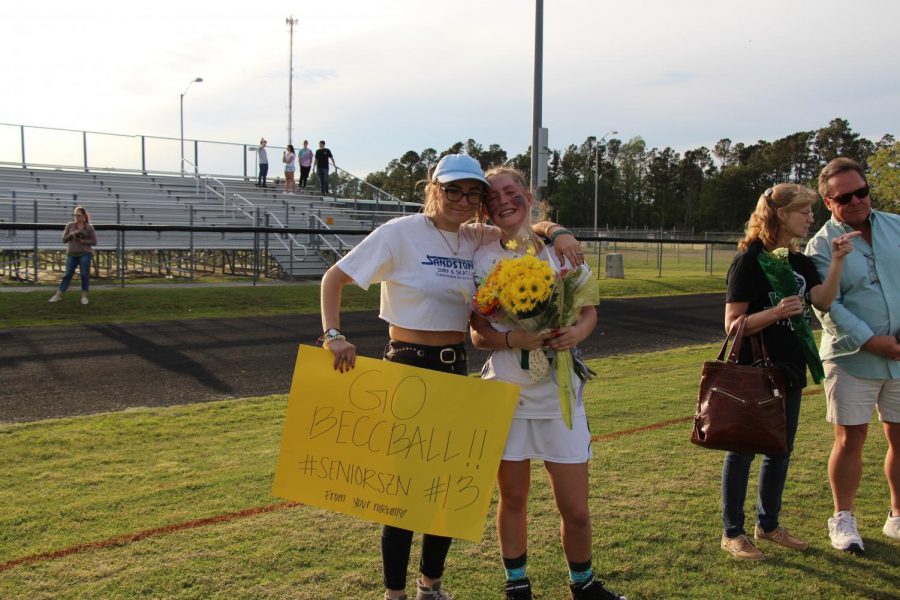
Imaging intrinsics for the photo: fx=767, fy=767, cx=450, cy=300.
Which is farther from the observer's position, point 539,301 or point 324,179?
point 324,179

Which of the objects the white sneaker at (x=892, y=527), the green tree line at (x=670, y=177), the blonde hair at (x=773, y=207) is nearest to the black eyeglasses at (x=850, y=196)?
the blonde hair at (x=773, y=207)

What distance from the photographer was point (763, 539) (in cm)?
398

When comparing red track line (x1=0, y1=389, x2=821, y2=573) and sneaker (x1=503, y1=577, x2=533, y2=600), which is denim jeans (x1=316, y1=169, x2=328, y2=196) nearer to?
red track line (x1=0, y1=389, x2=821, y2=573)

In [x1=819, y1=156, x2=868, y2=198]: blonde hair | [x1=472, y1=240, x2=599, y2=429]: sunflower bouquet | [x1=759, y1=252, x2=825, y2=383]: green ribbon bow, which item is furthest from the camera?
[x1=819, y1=156, x2=868, y2=198]: blonde hair

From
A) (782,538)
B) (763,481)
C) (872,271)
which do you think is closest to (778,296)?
(872,271)

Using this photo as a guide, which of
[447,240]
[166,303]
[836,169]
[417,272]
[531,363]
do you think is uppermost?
[836,169]

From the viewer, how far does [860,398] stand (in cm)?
390

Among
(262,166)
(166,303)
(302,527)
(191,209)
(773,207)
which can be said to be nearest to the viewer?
(773,207)

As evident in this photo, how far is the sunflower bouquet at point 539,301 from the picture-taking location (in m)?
2.85

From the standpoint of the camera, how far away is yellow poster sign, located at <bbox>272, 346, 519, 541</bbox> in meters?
3.08

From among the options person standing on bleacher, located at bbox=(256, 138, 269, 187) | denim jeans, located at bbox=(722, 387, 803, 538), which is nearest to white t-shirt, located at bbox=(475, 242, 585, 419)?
denim jeans, located at bbox=(722, 387, 803, 538)

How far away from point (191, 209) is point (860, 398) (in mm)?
19140

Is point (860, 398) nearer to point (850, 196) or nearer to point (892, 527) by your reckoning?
point (892, 527)

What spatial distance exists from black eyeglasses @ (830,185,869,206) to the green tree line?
84.7 m
